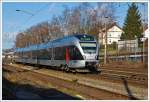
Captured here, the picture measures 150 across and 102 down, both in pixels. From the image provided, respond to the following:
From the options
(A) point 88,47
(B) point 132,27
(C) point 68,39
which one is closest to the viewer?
(A) point 88,47

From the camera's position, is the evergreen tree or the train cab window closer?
the train cab window

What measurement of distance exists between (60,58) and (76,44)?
2310 mm

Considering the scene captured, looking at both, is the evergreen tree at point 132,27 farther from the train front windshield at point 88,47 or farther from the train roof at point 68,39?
the train front windshield at point 88,47

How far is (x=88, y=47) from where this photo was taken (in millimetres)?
16328

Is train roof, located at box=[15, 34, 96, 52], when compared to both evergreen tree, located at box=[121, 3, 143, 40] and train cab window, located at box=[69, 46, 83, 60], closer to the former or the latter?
train cab window, located at box=[69, 46, 83, 60]

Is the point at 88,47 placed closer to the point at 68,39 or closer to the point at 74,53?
the point at 74,53

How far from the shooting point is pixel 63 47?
18.0 m

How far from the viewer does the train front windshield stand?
636 inches

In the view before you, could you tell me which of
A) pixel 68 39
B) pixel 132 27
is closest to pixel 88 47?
pixel 68 39

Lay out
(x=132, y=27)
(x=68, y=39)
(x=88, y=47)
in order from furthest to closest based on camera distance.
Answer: (x=132, y=27) → (x=68, y=39) → (x=88, y=47)

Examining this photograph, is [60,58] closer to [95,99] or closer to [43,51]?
[43,51]

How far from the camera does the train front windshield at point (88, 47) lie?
53.0 feet

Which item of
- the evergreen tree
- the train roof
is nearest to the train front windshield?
the train roof

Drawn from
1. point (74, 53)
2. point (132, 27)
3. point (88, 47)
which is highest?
point (132, 27)
